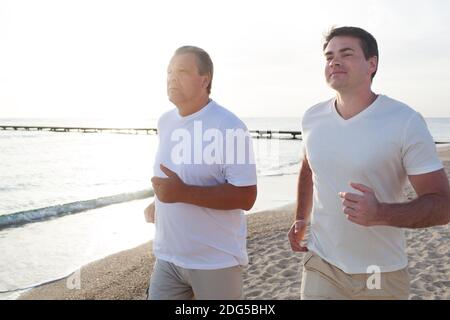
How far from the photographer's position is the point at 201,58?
2816 mm

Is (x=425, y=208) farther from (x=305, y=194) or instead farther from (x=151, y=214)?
(x=151, y=214)

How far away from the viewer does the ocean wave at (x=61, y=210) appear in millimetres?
14180

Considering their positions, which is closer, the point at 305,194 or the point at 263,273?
the point at 305,194

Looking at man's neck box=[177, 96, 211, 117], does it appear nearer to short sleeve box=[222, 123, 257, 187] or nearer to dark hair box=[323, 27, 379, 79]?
short sleeve box=[222, 123, 257, 187]

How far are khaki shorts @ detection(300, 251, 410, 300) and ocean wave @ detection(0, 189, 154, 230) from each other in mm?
12144

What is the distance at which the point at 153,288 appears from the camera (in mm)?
2928

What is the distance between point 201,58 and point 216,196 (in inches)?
33.0

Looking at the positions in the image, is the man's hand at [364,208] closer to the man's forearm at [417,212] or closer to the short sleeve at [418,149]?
the man's forearm at [417,212]

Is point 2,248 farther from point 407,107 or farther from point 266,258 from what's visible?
point 407,107

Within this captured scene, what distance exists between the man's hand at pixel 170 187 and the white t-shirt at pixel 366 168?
2.67 feet

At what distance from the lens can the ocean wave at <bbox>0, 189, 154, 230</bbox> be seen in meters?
14.2

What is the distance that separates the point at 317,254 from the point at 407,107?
99cm

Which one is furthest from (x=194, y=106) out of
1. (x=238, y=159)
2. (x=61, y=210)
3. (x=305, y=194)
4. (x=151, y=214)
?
(x=61, y=210)
